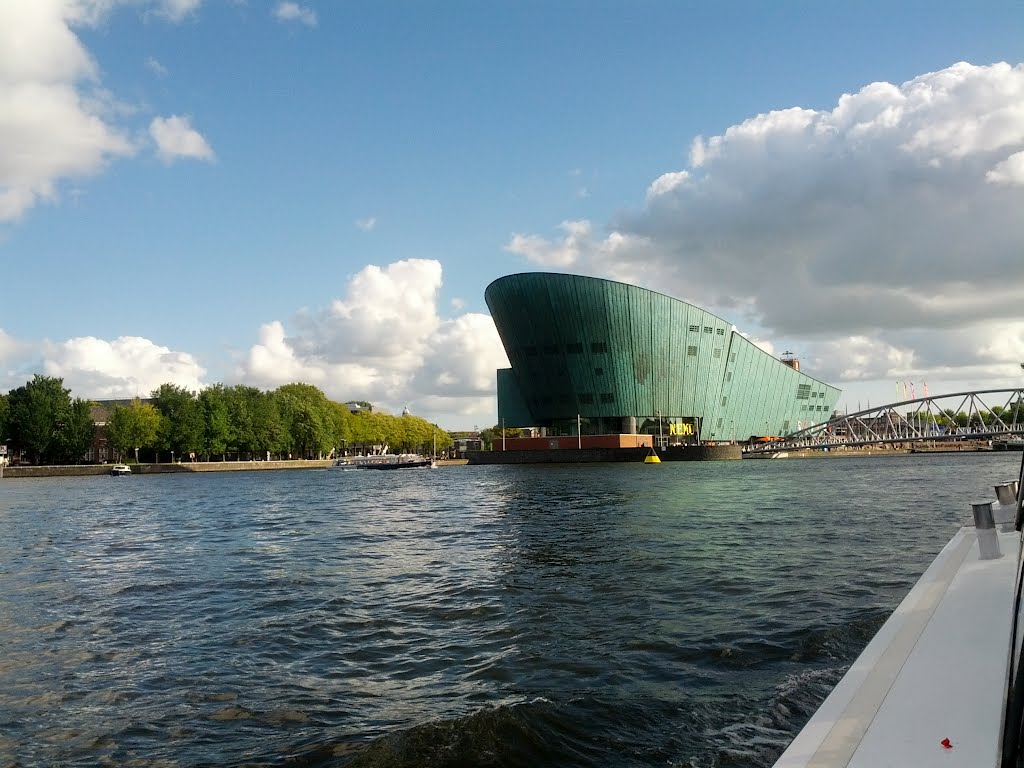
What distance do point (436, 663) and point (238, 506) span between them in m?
27.3

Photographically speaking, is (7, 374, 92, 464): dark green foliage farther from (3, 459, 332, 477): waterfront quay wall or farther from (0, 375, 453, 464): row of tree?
(3, 459, 332, 477): waterfront quay wall

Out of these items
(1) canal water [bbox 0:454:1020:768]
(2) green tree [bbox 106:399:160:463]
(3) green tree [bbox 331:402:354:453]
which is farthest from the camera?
(3) green tree [bbox 331:402:354:453]

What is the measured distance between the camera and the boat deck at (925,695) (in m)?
2.67

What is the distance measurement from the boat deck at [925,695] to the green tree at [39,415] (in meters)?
99.7

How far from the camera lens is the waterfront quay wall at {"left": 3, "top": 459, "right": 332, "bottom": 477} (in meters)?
88.5

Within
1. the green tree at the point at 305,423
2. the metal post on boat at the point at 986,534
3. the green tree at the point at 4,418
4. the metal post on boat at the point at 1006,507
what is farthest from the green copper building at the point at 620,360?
the metal post on boat at the point at 986,534

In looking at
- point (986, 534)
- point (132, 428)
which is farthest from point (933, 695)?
point (132, 428)

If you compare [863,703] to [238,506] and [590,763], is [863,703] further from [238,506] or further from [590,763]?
[238,506]

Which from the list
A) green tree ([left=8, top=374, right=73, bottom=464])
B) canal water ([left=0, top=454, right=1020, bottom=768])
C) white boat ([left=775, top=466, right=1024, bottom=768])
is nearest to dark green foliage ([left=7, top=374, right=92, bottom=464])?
green tree ([left=8, top=374, right=73, bottom=464])

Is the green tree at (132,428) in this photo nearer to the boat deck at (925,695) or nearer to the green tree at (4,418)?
the green tree at (4,418)

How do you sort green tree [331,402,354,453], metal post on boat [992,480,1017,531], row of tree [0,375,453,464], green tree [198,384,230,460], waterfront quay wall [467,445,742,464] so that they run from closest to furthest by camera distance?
metal post on boat [992,480,1017,531], waterfront quay wall [467,445,742,464], row of tree [0,375,453,464], green tree [198,384,230,460], green tree [331,402,354,453]

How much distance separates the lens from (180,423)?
309 ft

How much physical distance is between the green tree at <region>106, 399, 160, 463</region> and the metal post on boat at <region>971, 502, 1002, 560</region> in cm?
9677

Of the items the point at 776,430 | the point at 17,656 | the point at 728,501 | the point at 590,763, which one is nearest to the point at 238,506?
the point at 728,501
